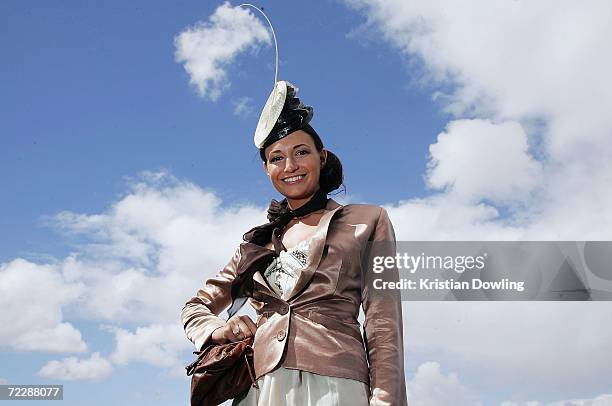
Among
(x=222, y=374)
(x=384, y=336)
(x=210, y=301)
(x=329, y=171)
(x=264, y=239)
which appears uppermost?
(x=329, y=171)

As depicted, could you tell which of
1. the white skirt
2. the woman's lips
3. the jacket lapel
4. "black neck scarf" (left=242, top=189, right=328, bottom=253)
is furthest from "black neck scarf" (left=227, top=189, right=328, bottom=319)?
the white skirt

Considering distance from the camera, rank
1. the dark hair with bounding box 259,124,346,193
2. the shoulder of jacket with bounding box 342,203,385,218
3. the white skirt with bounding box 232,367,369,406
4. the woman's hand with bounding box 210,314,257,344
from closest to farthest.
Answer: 1. the white skirt with bounding box 232,367,369,406
2. the woman's hand with bounding box 210,314,257,344
3. the shoulder of jacket with bounding box 342,203,385,218
4. the dark hair with bounding box 259,124,346,193

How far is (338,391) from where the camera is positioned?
2961mm

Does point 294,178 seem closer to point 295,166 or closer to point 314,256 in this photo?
point 295,166

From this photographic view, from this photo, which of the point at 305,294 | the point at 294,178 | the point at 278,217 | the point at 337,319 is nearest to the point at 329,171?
the point at 294,178

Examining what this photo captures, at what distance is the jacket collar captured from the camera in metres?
3.20

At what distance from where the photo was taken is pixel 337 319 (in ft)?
10.3

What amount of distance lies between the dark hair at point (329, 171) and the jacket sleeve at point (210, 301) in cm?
56

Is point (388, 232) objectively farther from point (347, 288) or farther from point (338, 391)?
point (338, 391)

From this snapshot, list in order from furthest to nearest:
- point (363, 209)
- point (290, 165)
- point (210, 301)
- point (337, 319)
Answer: point (210, 301)
point (290, 165)
point (363, 209)
point (337, 319)

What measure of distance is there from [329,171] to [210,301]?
908mm

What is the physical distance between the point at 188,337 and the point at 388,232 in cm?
109

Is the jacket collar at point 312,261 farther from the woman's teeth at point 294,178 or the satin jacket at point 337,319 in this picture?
the woman's teeth at point 294,178

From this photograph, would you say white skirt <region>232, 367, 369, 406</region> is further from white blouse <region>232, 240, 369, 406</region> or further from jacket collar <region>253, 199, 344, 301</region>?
jacket collar <region>253, 199, 344, 301</region>
